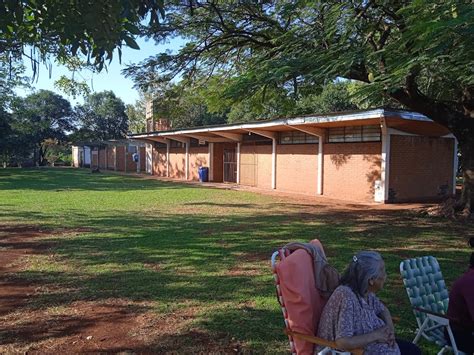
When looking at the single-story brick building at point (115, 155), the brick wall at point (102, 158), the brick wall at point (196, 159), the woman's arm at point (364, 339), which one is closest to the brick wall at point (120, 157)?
the single-story brick building at point (115, 155)

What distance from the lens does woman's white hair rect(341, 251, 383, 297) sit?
2.75 m

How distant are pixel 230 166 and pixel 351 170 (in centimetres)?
1069

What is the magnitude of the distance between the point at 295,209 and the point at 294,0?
6.42 m

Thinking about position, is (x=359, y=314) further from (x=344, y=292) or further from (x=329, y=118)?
(x=329, y=118)

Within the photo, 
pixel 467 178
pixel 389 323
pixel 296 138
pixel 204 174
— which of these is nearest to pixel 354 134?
pixel 296 138

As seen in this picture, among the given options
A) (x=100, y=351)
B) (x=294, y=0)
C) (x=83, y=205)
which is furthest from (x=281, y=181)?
(x=100, y=351)

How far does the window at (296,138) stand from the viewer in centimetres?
1946

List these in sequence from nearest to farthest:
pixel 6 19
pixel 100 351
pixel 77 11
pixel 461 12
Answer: pixel 6 19 < pixel 77 11 < pixel 100 351 < pixel 461 12

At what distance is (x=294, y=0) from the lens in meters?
10.7

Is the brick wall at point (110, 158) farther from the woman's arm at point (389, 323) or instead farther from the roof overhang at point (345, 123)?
the woman's arm at point (389, 323)

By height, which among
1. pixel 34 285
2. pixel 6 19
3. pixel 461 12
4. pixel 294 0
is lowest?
pixel 34 285

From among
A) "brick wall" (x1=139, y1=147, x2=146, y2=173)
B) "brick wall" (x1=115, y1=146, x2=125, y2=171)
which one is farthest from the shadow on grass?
"brick wall" (x1=115, y1=146, x2=125, y2=171)

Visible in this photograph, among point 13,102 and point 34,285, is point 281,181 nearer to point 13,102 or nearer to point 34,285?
point 34,285

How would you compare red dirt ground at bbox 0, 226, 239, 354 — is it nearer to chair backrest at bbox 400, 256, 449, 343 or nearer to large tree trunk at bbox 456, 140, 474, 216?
chair backrest at bbox 400, 256, 449, 343
